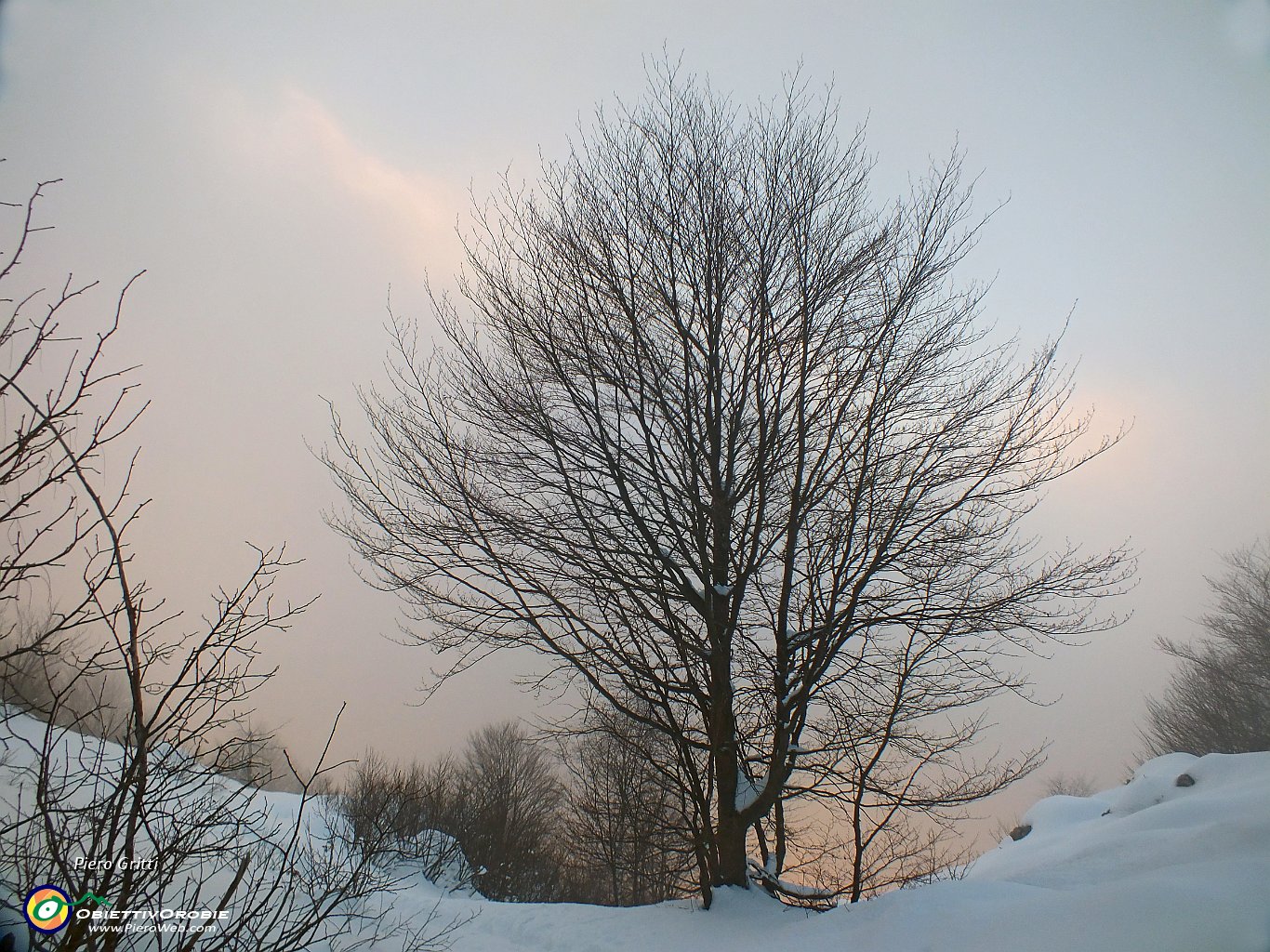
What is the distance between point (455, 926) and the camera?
5.20m

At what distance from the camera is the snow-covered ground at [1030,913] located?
2432 mm

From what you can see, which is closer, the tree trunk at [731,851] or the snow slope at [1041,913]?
the snow slope at [1041,913]

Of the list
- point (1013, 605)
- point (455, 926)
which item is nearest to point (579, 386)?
point (1013, 605)

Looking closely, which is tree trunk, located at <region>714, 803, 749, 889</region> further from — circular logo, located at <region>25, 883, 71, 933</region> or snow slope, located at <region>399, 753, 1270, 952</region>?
circular logo, located at <region>25, 883, 71, 933</region>

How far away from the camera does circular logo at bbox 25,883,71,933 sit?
6.37 feet

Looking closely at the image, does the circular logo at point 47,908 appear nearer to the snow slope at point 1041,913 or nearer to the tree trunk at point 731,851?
the snow slope at point 1041,913

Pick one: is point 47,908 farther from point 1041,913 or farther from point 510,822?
point 510,822

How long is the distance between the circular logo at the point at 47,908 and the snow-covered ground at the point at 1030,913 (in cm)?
365

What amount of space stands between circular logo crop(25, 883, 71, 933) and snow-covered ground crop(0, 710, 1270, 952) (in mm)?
3651

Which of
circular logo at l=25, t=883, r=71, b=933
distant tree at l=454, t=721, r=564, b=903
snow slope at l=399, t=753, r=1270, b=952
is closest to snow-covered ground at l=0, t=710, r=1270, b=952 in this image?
snow slope at l=399, t=753, r=1270, b=952

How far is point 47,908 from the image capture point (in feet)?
6.53

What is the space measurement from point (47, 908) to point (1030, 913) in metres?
4.00

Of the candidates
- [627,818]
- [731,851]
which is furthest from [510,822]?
[731,851]

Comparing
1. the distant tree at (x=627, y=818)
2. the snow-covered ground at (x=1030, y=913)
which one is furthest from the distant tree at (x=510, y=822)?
the snow-covered ground at (x=1030, y=913)
